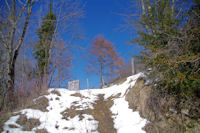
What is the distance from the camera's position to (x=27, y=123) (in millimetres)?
4266

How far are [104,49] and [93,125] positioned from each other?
14.8 m

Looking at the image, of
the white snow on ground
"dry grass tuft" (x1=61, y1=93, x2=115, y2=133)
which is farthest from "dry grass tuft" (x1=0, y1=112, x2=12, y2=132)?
"dry grass tuft" (x1=61, y1=93, x2=115, y2=133)

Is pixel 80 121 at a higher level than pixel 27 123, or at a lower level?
lower

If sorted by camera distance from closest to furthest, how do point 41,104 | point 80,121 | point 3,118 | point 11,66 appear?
point 3,118 → point 80,121 → point 41,104 → point 11,66

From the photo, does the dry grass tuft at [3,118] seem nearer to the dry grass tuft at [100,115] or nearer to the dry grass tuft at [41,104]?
the dry grass tuft at [41,104]

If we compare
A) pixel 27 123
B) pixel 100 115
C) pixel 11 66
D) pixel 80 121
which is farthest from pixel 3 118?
pixel 100 115

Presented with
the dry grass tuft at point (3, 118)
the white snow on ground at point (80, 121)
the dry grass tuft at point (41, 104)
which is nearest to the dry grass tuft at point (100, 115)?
the white snow on ground at point (80, 121)

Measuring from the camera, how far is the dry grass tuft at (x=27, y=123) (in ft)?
13.3

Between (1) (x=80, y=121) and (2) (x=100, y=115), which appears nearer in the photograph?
(1) (x=80, y=121)

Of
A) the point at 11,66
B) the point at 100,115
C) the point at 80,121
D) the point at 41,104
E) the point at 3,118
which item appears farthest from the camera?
the point at 11,66

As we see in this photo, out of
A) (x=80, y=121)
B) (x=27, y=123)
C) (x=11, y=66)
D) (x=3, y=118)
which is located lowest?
(x=80, y=121)

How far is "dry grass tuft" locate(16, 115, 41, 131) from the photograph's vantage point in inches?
160

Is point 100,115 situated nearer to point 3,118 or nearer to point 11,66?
point 3,118

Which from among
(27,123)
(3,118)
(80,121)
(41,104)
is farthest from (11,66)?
(80,121)
